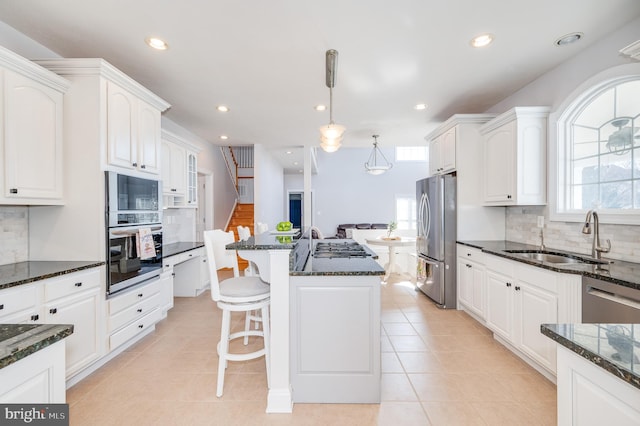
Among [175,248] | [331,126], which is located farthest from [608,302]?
[175,248]

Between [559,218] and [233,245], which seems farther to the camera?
[559,218]

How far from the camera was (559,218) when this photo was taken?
2756mm

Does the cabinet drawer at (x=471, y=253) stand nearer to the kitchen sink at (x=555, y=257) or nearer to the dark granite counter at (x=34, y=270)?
the kitchen sink at (x=555, y=257)

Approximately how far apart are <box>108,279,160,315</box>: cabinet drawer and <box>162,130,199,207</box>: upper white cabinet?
128 centimetres

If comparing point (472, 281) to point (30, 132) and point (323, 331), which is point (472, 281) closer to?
point (323, 331)

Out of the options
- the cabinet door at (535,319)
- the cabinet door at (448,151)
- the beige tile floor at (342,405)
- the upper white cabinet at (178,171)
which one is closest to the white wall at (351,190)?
the cabinet door at (448,151)

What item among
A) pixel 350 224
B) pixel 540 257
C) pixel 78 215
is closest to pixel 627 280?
pixel 540 257

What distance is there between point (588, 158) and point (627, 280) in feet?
4.82

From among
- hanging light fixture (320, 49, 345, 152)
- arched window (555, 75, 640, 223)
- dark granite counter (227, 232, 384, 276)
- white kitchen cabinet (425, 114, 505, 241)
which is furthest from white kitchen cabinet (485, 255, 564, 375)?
hanging light fixture (320, 49, 345, 152)

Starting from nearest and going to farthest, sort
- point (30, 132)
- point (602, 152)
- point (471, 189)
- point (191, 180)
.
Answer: point (30, 132) → point (602, 152) → point (471, 189) → point (191, 180)

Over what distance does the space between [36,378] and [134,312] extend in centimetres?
204

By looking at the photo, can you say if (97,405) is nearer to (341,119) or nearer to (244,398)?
(244,398)

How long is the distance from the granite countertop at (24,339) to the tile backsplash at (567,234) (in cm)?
339

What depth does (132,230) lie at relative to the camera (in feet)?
8.47
